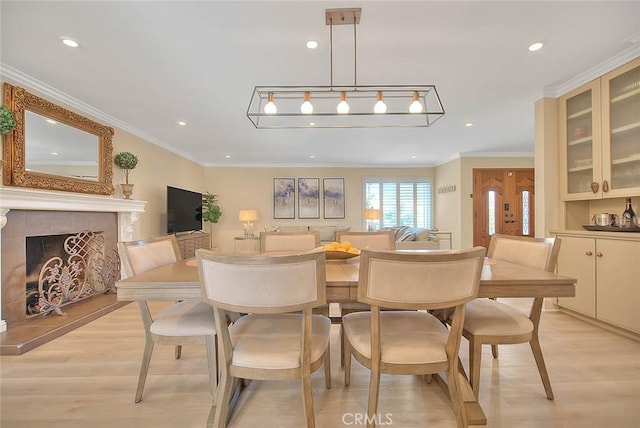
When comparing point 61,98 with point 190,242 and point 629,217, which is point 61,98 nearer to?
point 190,242

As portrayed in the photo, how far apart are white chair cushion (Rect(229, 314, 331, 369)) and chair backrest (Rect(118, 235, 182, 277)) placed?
705mm

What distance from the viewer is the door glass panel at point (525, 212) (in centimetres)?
609

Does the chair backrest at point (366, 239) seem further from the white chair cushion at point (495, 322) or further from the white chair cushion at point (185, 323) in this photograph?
the white chair cushion at point (185, 323)

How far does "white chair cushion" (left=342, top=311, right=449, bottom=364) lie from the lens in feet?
4.17

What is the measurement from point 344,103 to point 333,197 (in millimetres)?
5290

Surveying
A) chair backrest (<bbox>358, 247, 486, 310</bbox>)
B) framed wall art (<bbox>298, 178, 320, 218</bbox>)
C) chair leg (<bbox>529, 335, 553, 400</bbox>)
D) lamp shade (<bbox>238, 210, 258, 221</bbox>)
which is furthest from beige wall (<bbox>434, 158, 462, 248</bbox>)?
chair backrest (<bbox>358, 247, 486, 310</bbox>)

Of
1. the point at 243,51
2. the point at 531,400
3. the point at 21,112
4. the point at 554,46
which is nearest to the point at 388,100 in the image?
the point at 554,46

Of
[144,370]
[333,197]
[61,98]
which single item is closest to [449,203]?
[333,197]

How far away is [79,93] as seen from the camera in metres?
2.90

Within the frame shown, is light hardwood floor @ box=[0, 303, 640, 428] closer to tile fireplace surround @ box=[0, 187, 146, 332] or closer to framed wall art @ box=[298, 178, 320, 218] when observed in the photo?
tile fireplace surround @ box=[0, 187, 146, 332]

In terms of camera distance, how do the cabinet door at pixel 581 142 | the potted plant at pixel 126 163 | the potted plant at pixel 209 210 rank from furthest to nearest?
the potted plant at pixel 209 210 → the potted plant at pixel 126 163 → the cabinet door at pixel 581 142

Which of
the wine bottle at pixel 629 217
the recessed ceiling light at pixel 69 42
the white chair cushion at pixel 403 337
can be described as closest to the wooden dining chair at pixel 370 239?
the white chair cushion at pixel 403 337

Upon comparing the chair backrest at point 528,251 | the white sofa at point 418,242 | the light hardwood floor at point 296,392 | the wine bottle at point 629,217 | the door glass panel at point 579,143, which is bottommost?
the light hardwood floor at point 296,392

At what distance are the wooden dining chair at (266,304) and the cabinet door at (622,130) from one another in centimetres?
295
